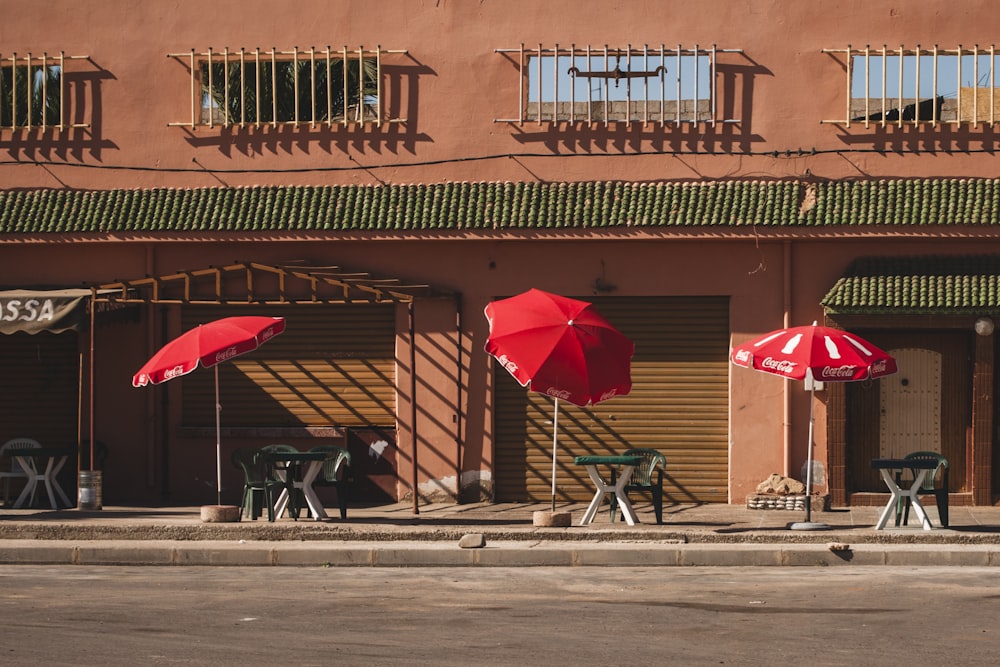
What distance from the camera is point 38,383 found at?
67.4 feet

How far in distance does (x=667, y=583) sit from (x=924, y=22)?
28.9 feet

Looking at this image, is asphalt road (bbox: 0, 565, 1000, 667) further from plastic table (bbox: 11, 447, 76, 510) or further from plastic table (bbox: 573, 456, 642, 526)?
plastic table (bbox: 11, 447, 76, 510)

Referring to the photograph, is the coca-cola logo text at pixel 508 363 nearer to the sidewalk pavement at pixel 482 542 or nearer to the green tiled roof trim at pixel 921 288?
the sidewalk pavement at pixel 482 542

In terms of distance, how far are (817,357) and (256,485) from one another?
628 cm

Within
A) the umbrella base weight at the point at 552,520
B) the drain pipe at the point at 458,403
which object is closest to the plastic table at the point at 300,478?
the drain pipe at the point at 458,403

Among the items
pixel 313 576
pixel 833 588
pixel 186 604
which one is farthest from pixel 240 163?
pixel 833 588

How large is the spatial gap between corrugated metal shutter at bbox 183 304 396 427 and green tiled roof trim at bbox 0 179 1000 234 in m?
1.23

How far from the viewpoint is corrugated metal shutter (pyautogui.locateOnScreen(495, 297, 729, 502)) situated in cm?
1959

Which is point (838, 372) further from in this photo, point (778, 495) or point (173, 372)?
point (173, 372)

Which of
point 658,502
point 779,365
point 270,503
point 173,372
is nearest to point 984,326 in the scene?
point 779,365

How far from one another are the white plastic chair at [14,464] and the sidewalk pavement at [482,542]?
1.66m

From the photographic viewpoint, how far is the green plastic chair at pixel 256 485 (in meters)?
17.3

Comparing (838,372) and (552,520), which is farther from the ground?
(838,372)

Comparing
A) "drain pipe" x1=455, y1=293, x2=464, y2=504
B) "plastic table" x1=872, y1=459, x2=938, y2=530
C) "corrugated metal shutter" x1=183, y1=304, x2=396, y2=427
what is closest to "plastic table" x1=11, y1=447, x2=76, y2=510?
"corrugated metal shutter" x1=183, y1=304, x2=396, y2=427
